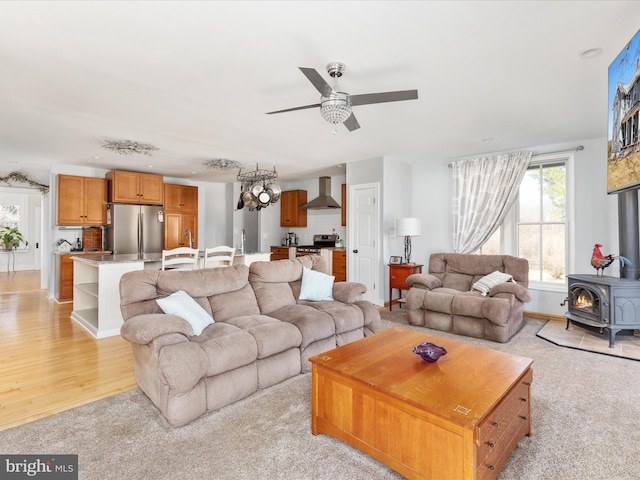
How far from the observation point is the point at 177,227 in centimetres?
751

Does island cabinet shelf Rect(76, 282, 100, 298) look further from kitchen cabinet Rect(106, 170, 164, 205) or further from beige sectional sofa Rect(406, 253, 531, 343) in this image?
beige sectional sofa Rect(406, 253, 531, 343)

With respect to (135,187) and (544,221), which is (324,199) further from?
(544,221)

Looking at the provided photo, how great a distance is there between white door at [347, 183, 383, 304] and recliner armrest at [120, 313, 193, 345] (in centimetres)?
391

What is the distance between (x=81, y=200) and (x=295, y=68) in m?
5.67

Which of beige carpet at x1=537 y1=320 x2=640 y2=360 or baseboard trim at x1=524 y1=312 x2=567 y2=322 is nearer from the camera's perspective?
beige carpet at x1=537 y1=320 x2=640 y2=360

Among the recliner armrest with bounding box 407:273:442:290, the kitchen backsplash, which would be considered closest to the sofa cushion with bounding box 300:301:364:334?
the recliner armrest with bounding box 407:273:442:290

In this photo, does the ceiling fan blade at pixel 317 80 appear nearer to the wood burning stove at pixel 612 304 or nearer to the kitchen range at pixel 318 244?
the wood burning stove at pixel 612 304

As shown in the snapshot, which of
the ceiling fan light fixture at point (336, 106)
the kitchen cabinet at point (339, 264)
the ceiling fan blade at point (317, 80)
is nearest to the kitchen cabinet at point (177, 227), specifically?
the kitchen cabinet at point (339, 264)

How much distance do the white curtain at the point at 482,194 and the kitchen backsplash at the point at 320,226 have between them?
8.92 ft

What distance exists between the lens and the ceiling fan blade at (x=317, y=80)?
6.89ft

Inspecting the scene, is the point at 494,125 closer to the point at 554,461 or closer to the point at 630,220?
the point at 630,220

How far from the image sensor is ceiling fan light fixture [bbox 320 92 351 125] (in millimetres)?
2492

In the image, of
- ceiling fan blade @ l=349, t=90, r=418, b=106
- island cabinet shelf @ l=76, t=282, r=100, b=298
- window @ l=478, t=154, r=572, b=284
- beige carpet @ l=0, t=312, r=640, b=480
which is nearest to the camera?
beige carpet @ l=0, t=312, r=640, b=480

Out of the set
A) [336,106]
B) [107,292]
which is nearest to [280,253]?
[107,292]
